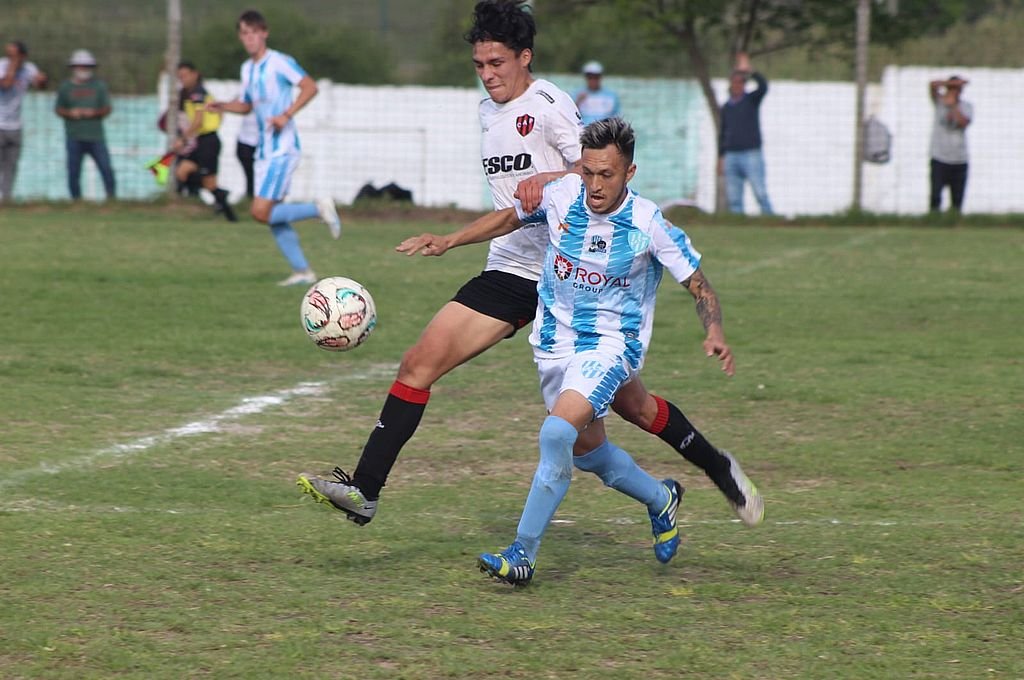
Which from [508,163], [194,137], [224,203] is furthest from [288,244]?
[194,137]

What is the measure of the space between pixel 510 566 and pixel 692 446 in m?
1.09

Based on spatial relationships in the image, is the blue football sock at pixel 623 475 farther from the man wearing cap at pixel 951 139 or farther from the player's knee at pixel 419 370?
the man wearing cap at pixel 951 139

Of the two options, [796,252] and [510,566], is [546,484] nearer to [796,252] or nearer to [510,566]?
[510,566]

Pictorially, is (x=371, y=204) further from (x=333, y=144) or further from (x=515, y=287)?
(x=515, y=287)

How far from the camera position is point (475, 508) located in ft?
20.1

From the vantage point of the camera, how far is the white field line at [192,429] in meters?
6.52

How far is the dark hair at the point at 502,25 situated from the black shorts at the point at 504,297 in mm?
873

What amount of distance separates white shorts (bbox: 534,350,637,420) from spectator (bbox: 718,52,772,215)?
47.0 ft

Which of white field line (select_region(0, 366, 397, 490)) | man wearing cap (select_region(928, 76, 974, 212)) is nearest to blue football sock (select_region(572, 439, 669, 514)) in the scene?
white field line (select_region(0, 366, 397, 490))

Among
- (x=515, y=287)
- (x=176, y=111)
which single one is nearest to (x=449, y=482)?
(x=515, y=287)

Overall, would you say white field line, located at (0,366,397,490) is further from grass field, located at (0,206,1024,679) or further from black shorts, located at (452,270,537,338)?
black shorts, located at (452,270,537,338)

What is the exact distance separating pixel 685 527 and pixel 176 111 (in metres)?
14.9

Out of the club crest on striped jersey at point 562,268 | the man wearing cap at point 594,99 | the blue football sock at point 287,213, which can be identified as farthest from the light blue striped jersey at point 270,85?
the club crest on striped jersey at point 562,268

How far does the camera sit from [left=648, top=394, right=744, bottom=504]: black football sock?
5.66 m
